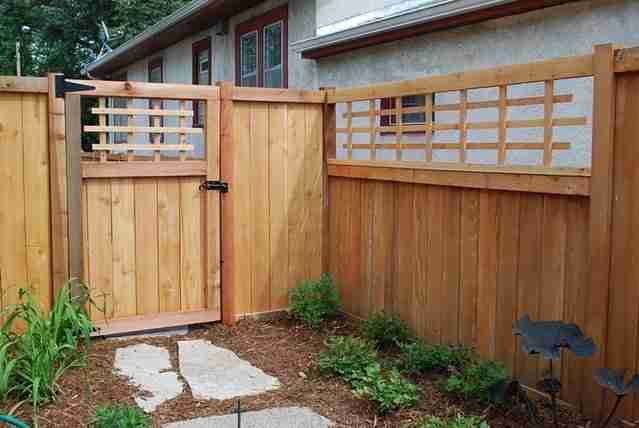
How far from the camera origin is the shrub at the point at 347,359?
413 centimetres

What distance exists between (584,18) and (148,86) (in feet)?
10.8

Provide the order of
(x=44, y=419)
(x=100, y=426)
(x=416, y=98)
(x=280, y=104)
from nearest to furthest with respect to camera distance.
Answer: (x=100, y=426)
(x=44, y=419)
(x=280, y=104)
(x=416, y=98)

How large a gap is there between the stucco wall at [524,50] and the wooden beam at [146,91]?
2455 millimetres

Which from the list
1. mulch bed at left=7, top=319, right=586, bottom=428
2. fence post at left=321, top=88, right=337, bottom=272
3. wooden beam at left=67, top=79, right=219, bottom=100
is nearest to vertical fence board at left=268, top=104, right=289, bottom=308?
fence post at left=321, top=88, right=337, bottom=272

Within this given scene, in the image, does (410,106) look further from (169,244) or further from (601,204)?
(601,204)

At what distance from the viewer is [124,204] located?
4.93m

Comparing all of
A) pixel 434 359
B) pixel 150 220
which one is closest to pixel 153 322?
pixel 150 220

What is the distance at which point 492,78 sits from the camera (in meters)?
4.00

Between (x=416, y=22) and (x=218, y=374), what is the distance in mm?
3851

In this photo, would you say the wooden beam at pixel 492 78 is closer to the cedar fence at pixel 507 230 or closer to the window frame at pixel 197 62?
the cedar fence at pixel 507 230

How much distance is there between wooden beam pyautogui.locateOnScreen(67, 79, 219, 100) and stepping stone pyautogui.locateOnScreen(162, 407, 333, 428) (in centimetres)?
239

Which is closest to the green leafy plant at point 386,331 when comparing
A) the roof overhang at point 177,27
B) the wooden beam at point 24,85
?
the wooden beam at point 24,85

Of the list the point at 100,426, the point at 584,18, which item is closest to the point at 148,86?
the point at 100,426

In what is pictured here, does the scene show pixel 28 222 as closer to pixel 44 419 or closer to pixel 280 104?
pixel 44 419
